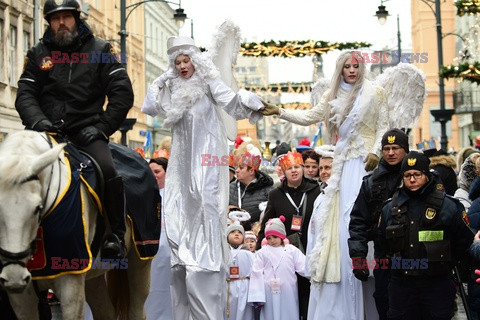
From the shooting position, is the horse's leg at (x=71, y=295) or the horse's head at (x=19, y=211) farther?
the horse's leg at (x=71, y=295)

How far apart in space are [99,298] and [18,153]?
2.46 meters

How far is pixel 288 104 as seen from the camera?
43750 millimetres

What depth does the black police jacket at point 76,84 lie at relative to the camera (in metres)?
8.23

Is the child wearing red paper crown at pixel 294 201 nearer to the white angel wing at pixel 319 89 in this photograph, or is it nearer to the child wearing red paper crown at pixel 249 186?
the child wearing red paper crown at pixel 249 186

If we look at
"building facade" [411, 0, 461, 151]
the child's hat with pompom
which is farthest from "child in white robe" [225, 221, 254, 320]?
"building facade" [411, 0, 461, 151]

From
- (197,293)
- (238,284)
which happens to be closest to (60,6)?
(197,293)

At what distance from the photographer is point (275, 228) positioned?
11359mm

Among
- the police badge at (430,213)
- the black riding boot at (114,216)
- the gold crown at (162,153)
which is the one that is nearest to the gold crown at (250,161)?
the gold crown at (162,153)

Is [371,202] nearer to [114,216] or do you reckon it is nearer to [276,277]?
[276,277]

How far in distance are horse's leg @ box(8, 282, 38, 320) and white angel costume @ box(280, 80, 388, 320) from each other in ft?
11.2

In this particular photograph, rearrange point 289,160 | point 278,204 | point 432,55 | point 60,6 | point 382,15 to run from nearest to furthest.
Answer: point 60,6
point 278,204
point 289,160
point 382,15
point 432,55

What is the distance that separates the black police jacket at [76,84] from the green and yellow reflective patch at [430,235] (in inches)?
102

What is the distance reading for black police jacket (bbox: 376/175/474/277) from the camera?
8.57m

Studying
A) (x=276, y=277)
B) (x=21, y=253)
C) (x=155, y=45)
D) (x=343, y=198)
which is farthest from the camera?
(x=155, y=45)
